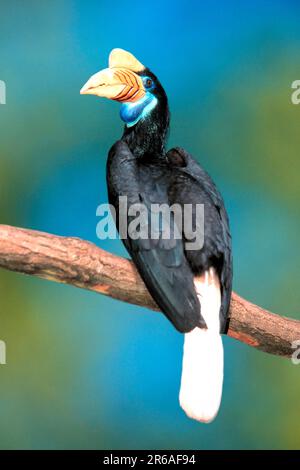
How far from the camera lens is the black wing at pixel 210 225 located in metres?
2.00

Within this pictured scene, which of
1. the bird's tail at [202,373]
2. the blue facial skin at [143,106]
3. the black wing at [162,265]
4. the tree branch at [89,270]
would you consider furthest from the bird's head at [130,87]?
the bird's tail at [202,373]

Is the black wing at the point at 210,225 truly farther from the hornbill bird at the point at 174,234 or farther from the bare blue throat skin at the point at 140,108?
the bare blue throat skin at the point at 140,108

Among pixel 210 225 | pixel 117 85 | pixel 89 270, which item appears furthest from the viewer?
pixel 117 85

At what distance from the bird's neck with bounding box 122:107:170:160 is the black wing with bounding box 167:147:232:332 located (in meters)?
0.11

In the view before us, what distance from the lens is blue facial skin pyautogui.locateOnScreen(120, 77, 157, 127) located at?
7.88ft

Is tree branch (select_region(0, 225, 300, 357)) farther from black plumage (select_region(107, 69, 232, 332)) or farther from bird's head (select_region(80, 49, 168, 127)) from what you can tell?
bird's head (select_region(80, 49, 168, 127))

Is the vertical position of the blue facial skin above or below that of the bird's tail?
above

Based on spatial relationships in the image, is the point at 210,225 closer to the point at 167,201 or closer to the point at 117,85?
the point at 167,201

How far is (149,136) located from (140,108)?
0.11 m

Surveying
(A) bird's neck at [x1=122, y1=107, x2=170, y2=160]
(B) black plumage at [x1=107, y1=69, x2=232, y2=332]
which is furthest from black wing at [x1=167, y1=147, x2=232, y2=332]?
(A) bird's neck at [x1=122, y1=107, x2=170, y2=160]

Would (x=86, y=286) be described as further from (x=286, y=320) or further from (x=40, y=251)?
(x=286, y=320)

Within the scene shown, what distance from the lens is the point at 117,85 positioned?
2338 mm

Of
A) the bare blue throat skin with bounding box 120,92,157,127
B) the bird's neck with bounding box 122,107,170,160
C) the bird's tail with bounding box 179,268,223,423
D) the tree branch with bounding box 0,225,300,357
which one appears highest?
the bare blue throat skin with bounding box 120,92,157,127

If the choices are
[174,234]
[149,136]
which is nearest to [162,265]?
[174,234]
